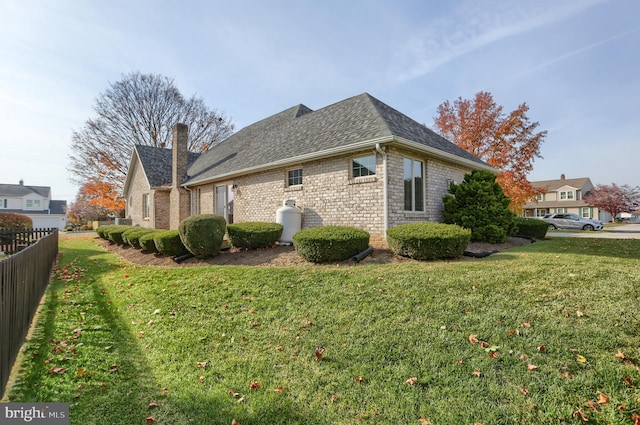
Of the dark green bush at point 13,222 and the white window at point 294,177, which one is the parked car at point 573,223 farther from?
the dark green bush at point 13,222

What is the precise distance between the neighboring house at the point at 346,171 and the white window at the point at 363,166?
3cm

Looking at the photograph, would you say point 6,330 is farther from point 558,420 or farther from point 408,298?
point 558,420

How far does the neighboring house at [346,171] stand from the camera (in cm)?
922

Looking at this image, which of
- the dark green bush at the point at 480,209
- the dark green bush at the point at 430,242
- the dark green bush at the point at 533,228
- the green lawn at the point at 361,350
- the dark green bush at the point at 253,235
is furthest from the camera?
the dark green bush at the point at 533,228

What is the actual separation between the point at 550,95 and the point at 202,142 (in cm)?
3261

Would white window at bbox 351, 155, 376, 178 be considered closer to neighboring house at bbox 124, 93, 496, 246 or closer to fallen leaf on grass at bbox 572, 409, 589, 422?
neighboring house at bbox 124, 93, 496, 246

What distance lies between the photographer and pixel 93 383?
3.42 metres

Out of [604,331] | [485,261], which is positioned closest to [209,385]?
[604,331]

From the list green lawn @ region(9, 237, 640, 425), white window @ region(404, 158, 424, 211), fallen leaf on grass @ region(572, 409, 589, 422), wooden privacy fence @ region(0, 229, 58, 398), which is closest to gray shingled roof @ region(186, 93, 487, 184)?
white window @ region(404, 158, 424, 211)

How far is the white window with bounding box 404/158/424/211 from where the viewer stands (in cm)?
993

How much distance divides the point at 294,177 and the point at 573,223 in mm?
29343

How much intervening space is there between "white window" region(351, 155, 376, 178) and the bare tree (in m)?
28.7

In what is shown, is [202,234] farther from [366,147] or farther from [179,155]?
[179,155]

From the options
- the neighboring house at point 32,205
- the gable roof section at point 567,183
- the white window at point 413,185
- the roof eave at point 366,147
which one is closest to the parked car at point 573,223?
the roof eave at point 366,147
